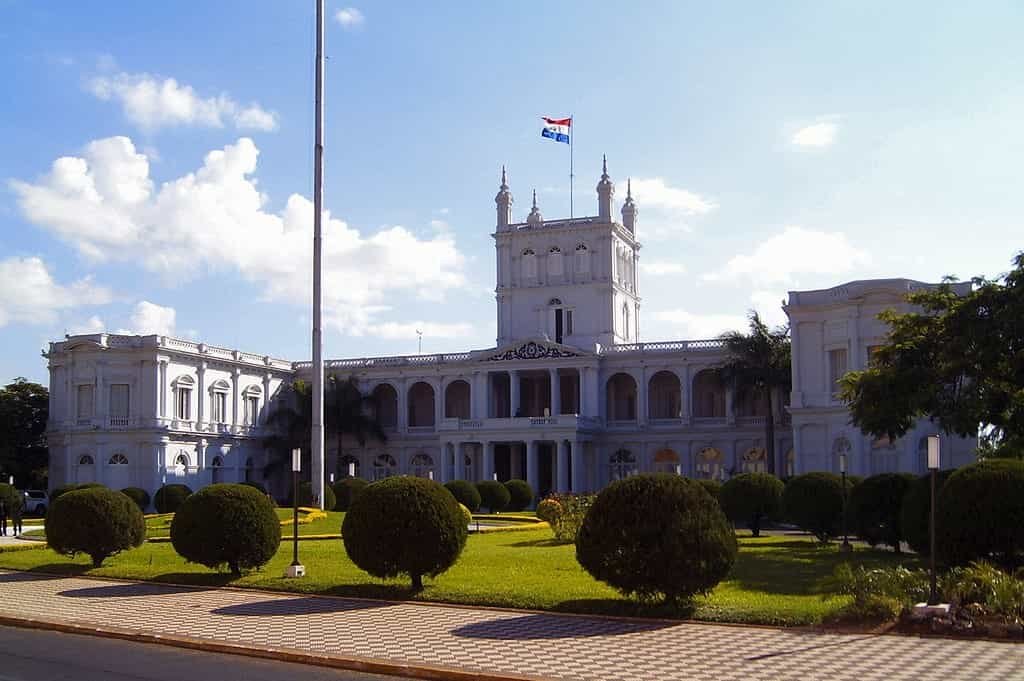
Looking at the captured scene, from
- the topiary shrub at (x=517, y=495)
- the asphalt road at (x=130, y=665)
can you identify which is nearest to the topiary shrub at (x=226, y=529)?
the asphalt road at (x=130, y=665)

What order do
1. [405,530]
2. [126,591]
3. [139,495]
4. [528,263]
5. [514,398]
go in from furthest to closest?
[528,263] < [514,398] < [139,495] < [126,591] < [405,530]

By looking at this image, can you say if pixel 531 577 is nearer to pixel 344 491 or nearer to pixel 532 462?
pixel 344 491

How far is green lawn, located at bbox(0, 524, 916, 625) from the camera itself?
17828 millimetres

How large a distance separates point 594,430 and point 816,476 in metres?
40.0

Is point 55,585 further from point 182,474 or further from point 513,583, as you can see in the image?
point 182,474

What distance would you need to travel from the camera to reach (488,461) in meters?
73.0

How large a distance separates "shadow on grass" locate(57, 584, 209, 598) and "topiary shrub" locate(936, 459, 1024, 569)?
13.7m

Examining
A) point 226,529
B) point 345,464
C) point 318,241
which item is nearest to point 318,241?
point 318,241

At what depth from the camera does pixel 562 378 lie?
78.4 meters

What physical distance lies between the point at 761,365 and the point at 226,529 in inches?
1804

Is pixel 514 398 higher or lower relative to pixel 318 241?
lower

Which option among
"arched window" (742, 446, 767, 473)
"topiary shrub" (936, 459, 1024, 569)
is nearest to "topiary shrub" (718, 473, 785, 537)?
"topiary shrub" (936, 459, 1024, 569)

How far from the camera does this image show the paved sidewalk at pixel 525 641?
43.4 ft

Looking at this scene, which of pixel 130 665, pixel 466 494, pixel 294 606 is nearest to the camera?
pixel 130 665
